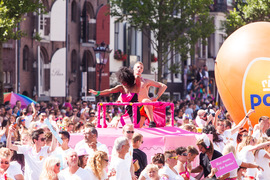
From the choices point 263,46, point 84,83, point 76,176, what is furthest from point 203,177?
point 84,83

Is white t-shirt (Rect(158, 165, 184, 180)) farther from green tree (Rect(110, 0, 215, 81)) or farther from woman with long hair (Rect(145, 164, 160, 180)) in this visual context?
green tree (Rect(110, 0, 215, 81))

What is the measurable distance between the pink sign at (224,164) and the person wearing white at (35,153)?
250 centimetres

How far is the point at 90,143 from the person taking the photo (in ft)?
31.0

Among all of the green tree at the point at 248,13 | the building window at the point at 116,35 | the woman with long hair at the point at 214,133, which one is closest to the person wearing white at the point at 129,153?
the woman with long hair at the point at 214,133

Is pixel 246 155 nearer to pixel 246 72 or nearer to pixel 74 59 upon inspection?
pixel 246 72

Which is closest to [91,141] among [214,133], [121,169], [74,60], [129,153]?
[129,153]

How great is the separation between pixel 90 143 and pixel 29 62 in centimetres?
2198

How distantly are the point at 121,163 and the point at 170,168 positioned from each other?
2.20 feet

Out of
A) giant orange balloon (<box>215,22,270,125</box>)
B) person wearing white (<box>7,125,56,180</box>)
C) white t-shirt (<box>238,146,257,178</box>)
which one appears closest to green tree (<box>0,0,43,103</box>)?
giant orange balloon (<box>215,22,270,125</box>)

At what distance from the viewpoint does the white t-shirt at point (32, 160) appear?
9.65 m

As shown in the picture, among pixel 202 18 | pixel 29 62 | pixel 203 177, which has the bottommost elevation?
pixel 203 177

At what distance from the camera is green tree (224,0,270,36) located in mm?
31547

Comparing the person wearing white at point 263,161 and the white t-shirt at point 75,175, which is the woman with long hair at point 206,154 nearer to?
the white t-shirt at point 75,175

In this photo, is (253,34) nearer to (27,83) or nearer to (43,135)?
(43,135)
